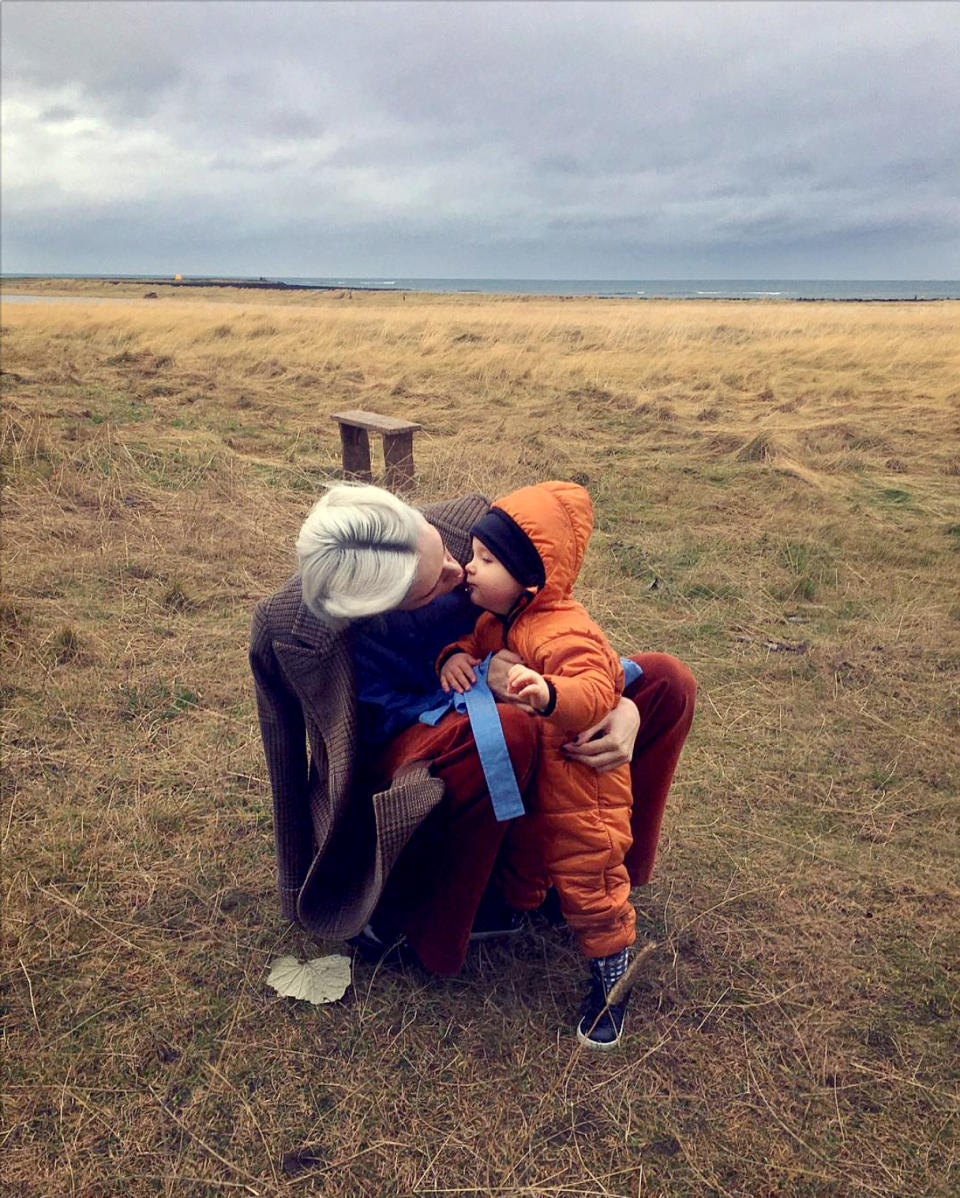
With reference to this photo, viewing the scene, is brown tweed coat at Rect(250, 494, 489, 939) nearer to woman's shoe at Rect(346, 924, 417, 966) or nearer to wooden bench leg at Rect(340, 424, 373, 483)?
woman's shoe at Rect(346, 924, 417, 966)

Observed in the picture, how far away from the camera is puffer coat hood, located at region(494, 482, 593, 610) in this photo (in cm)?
172

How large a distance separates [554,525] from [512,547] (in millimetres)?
100

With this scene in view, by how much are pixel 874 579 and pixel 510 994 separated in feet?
12.5

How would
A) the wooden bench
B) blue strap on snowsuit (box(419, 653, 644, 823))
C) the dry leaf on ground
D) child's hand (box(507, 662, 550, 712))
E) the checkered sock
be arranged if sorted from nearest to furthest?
child's hand (box(507, 662, 550, 712)), blue strap on snowsuit (box(419, 653, 644, 823)), the checkered sock, the dry leaf on ground, the wooden bench

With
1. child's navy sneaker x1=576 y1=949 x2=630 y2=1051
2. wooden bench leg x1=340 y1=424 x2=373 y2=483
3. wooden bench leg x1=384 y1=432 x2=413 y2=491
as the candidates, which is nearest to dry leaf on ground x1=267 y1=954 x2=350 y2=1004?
child's navy sneaker x1=576 y1=949 x2=630 y2=1051

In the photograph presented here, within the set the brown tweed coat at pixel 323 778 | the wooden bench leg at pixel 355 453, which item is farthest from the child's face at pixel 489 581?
the wooden bench leg at pixel 355 453

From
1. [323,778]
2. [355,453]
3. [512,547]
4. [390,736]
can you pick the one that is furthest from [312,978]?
[355,453]

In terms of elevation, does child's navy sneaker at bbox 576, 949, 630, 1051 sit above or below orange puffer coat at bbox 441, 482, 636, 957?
below

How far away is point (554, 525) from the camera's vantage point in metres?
1.74

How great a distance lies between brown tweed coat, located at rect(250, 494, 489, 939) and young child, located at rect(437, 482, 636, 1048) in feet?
0.81

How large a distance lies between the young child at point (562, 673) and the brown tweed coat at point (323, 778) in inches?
9.7

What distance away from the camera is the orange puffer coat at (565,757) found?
5.65ft

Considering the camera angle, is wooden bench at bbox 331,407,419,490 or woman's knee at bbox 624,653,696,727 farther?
wooden bench at bbox 331,407,419,490

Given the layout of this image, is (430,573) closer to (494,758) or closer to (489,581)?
(489,581)
